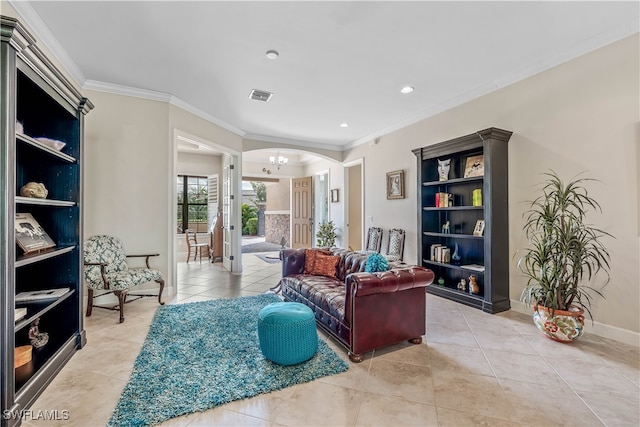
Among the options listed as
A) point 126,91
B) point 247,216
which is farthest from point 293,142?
point 247,216

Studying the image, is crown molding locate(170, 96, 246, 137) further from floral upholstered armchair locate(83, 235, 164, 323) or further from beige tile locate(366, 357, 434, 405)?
beige tile locate(366, 357, 434, 405)

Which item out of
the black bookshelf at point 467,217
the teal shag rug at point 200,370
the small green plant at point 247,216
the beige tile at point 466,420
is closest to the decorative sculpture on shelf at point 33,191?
the teal shag rug at point 200,370

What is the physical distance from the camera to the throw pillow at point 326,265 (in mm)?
3486

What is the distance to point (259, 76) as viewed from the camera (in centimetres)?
336

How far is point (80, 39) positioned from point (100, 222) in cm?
202

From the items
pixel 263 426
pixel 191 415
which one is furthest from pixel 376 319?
pixel 191 415

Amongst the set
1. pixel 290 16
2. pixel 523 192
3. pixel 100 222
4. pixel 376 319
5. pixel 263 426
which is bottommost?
pixel 263 426

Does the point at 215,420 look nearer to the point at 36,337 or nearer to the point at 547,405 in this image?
the point at 36,337

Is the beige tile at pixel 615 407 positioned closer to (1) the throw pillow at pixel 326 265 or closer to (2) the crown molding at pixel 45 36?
(1) the throw pillow at pixel 326 265

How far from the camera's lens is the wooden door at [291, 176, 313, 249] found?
26.6ft

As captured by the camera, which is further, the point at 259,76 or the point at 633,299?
the point at 259,76

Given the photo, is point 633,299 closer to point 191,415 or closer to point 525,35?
point 525,35

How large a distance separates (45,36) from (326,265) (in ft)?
11.4

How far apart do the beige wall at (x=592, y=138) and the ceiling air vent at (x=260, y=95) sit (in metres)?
2.74
